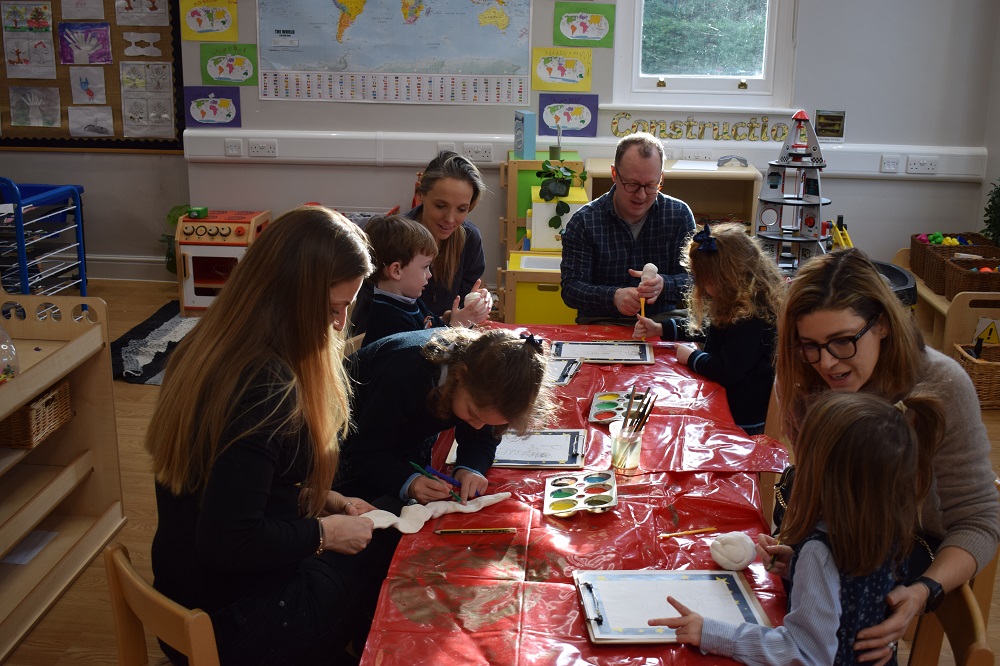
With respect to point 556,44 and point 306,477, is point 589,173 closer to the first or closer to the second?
point 556,44

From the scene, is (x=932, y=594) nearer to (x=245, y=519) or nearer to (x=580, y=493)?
(x=580, y=493)

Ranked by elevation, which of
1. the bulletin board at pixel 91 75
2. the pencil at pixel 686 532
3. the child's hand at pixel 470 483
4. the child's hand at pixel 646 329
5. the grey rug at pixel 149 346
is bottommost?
the grey rug at pixel 149 346

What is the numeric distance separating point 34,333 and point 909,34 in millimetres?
A: 4284

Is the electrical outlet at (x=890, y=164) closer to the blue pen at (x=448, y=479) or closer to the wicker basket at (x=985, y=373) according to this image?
the wicker basket at (x=985, y=373)

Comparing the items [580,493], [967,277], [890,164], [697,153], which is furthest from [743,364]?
[890,164]

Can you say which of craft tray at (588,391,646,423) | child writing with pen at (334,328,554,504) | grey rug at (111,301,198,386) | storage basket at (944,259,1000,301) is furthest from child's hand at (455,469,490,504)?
storage basket at (944,259,1000,301)

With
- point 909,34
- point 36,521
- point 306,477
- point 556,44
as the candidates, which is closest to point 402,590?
point 306,477

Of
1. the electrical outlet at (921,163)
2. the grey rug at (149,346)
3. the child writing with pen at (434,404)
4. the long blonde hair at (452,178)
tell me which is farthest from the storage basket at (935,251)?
the grey rug at (149,346)

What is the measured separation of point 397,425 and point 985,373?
305 cm

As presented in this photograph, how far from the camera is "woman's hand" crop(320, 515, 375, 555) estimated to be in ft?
5.57

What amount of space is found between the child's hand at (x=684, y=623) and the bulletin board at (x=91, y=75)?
4.63 metres

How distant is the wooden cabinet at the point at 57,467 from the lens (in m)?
2.43

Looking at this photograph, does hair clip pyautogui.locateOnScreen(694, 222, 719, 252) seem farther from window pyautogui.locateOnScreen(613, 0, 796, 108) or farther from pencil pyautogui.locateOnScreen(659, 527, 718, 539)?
window pyautogui.locateOnScreen(613, 0, 796, 108)

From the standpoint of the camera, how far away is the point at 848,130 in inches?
193
